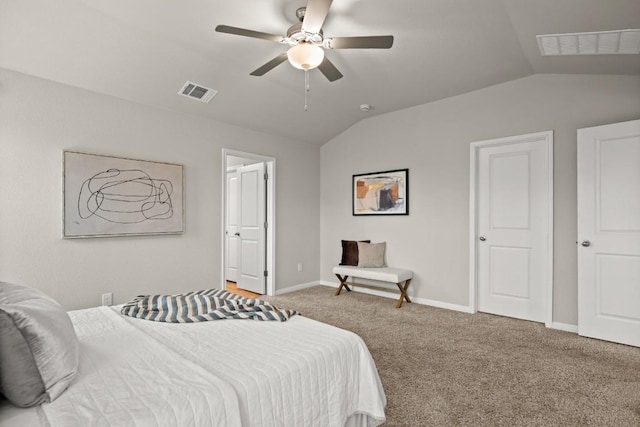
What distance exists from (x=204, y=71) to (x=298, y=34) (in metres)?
1.46

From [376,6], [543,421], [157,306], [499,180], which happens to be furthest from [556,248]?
[157,306]

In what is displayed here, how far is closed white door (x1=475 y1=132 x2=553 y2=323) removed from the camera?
3623mm

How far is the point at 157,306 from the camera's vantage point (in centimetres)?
209

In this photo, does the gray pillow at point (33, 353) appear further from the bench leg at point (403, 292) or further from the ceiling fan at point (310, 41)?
the bench leg at point (403, 292)

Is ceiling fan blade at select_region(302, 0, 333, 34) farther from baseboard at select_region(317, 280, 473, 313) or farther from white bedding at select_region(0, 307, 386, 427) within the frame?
baseboard at select_region(317, 280, 473, 313)

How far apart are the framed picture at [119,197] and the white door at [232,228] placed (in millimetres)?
1784

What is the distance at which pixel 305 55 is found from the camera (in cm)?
228

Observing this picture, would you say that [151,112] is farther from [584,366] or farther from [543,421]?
[584,366]

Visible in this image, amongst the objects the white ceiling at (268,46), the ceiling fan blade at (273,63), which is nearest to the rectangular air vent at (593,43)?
the white ceiling at (268,46)

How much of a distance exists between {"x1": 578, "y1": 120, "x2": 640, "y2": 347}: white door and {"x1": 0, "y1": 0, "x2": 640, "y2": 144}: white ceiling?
2.40 ft

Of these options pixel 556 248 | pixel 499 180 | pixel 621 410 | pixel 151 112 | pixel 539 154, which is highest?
pixel 151 112

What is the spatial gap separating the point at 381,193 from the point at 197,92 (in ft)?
9.34

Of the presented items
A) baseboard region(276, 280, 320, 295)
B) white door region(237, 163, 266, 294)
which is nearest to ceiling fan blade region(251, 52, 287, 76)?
white door region(237, 163, 266, 294)

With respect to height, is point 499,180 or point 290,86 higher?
point 290,86
